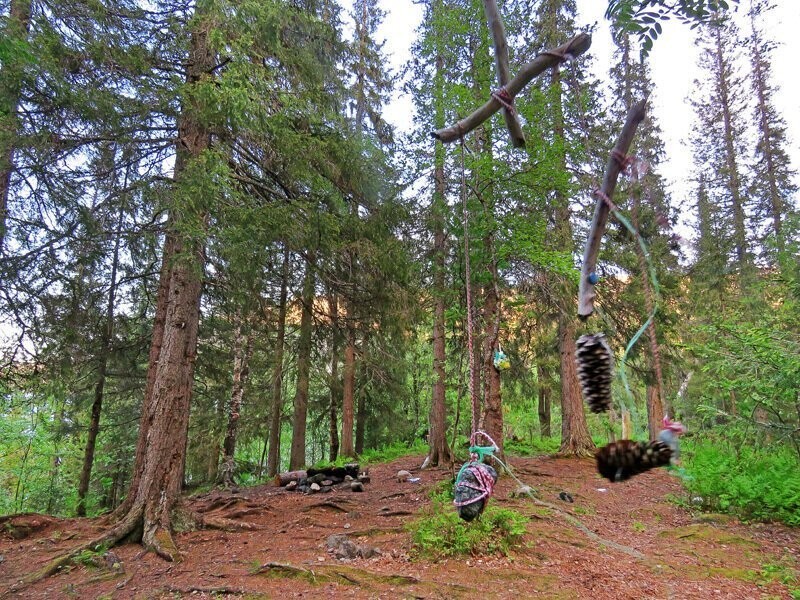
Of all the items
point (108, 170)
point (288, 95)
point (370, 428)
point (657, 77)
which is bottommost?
point (370, 428)

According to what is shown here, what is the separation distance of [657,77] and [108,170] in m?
11.7

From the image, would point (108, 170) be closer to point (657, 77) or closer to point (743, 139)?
point (657, 77)

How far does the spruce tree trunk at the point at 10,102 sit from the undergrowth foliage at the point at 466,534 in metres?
6.08

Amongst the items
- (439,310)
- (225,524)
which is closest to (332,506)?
(225,524)

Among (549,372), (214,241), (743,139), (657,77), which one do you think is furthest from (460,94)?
(743,139)

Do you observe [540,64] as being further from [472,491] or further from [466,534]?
[466,534]

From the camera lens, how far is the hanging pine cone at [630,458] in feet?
4.56

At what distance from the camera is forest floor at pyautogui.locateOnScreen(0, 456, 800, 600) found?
423 centimetres

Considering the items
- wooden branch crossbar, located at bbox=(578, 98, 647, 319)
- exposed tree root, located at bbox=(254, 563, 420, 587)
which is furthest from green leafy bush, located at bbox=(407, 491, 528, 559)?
wooden branch crossbar, located at bbox=(578, 98, 647, 319)

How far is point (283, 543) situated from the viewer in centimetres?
560

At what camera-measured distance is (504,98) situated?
169cm

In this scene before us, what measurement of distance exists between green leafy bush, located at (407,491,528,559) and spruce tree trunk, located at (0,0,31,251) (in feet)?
20.0

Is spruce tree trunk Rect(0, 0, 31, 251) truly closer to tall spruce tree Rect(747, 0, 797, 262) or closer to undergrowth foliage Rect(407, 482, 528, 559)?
undergrowth foliage Rect(407, 482, 528, 559)

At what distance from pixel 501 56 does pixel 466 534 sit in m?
4.81
